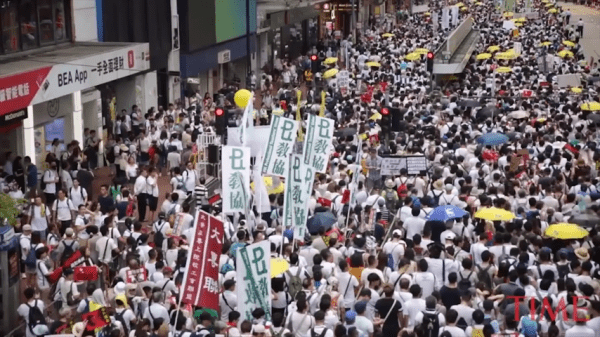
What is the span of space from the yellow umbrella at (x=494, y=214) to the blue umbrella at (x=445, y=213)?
0.26 meters

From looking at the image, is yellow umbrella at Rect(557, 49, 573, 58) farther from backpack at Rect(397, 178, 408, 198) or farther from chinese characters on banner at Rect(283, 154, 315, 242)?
chinese characters on banner at Rect(283, 154, 315, 242)

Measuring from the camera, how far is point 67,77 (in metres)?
25.8

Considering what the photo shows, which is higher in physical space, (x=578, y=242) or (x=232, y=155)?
(x=232, y=155)

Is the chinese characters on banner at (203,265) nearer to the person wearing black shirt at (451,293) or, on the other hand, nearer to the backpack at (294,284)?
the backpack at (294,284)

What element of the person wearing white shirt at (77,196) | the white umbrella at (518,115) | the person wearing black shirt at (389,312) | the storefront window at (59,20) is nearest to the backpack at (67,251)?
the person wearing white shirt at (77,196)

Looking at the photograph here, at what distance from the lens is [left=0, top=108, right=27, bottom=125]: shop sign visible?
23.5 meters

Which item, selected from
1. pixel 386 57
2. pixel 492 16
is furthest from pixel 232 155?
pixel 492 16

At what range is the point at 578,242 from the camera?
54.9 ft

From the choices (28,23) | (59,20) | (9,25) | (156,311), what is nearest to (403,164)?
(156,311)

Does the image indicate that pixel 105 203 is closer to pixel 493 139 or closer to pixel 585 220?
pixel 585 220

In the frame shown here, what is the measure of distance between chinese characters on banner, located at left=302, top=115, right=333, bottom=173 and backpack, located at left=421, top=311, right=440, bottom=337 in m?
6.63

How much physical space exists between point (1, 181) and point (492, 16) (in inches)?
2225

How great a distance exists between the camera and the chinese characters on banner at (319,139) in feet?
61.4

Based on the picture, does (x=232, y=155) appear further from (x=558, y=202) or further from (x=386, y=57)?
(x=386, y=57)
